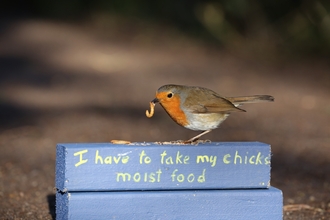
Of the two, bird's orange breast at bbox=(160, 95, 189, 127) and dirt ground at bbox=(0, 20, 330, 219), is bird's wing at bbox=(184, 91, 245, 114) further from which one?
dirt ground at bbox=(0, 20, 330, 219)

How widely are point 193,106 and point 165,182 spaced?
34.3 inches

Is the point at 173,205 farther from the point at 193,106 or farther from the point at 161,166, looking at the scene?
the point at 193,106

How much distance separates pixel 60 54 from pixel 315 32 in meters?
6.25

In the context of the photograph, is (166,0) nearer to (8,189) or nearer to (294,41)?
(294,41)

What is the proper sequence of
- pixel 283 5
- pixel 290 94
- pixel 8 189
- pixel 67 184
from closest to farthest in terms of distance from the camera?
pixel 67 184, pixel 8 189, pixel 290 94, pixel 283 5

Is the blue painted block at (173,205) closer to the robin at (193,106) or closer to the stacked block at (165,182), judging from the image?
the stacked block at (165,182)

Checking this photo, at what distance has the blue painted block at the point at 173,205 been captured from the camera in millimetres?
4445

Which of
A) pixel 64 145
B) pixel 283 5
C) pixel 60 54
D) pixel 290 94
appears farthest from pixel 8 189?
pixel 283 5

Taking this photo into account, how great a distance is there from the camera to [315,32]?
1641cm

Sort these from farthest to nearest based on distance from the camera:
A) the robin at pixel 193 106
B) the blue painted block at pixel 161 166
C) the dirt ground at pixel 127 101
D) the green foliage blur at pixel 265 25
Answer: the green foliage blur at pixel 265 25 → the dirt ground at pixel 127 101 → the robin at pixel 193 106 → the blue painted block at pixel 161 166

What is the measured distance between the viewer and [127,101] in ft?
42.1

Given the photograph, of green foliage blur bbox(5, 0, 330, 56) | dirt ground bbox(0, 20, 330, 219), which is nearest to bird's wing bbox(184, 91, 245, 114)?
dirt ground bbox(0, 20, 330, 219)

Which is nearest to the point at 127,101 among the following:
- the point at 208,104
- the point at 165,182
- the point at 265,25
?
the point at 265,25

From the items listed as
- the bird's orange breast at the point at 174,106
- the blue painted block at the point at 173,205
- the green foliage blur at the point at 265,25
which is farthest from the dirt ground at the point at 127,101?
the bird's orange breast at the point at 174,106
